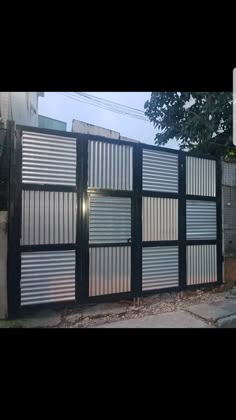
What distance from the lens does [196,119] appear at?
636 cm

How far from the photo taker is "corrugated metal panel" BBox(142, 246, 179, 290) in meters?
4.19

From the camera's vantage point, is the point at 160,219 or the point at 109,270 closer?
the point at 109,270

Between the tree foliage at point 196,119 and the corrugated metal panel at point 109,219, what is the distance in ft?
10.4

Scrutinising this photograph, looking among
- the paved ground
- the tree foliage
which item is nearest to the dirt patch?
the paved ground

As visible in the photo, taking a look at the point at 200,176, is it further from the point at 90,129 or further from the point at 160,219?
the point at 90,129

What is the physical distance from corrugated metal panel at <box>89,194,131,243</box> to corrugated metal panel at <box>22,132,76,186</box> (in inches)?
19.2

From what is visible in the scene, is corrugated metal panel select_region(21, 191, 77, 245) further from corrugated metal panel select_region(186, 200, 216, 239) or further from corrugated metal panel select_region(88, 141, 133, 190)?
corrugated metal panel select_region(186, 200, 216, 239)

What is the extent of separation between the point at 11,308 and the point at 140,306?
1764 mm

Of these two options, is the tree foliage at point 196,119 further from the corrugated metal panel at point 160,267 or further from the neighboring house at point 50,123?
the neighboring house at point 50,123

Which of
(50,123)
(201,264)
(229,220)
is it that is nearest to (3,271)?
(201,264)

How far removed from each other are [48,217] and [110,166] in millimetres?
1158
